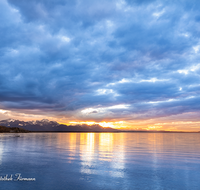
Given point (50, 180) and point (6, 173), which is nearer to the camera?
point (50, 180)


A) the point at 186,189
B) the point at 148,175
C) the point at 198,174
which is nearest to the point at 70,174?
the point at 148,175

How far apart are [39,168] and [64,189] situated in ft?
32.2

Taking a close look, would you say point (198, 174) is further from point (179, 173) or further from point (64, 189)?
point (64, 189)

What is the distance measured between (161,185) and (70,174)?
1082cm

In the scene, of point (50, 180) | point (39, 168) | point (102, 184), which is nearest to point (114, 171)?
point (102, 184)

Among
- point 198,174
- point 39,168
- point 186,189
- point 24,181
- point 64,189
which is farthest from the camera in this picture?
point 39,168

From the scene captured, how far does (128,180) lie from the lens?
19641 mm

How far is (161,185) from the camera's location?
18328 millimetres

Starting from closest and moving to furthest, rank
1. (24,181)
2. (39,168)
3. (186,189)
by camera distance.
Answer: (186,189)
(24,181)
(39,168)

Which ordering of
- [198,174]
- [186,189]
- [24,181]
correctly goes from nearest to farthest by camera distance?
[186,189] → [24,181] → [198,174]

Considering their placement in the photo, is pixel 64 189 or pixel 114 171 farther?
pixel 114 171

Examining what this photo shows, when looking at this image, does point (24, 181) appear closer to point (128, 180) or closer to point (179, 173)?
point (128, 180)

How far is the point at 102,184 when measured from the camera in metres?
18.0

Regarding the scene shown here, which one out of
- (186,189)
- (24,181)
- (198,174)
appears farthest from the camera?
(198,174)
